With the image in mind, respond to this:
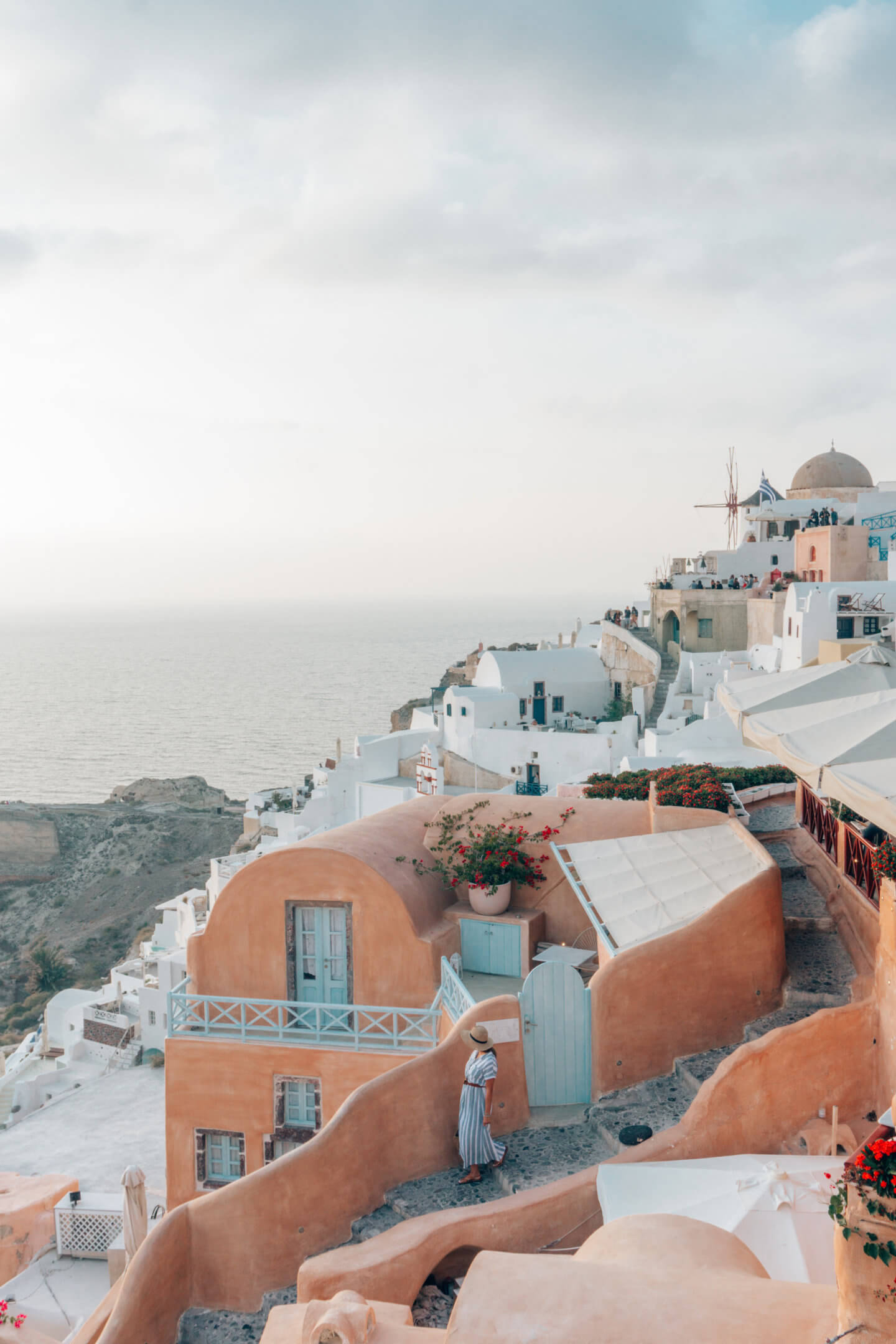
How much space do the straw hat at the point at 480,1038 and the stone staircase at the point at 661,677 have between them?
31.8 metres

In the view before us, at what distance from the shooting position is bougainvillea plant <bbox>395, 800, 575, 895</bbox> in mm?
12602

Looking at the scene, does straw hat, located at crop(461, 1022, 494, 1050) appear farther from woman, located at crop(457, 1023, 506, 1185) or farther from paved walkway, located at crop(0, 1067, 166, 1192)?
paved walkway, located at crop(0, 1067, 166, 1192)

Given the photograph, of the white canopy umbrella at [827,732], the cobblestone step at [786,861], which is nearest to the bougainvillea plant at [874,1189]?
the white canopy umbrella at [827,732]

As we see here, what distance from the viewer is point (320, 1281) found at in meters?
7.28

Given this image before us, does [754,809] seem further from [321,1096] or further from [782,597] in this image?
[782,597]

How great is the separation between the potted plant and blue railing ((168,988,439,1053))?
1.73m

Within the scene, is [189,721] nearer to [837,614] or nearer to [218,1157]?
[837,614]

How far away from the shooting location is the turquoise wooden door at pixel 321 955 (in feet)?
40.1

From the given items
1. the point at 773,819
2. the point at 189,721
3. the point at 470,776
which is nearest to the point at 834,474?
the point at 470,776

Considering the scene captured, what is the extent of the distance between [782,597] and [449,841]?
33.6 m

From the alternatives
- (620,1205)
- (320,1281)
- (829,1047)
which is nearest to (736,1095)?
(829,1047)

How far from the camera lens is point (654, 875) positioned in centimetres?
1112

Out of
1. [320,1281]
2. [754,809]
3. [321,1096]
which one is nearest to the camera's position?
[320,1281]

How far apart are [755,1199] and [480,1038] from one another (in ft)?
9.93
